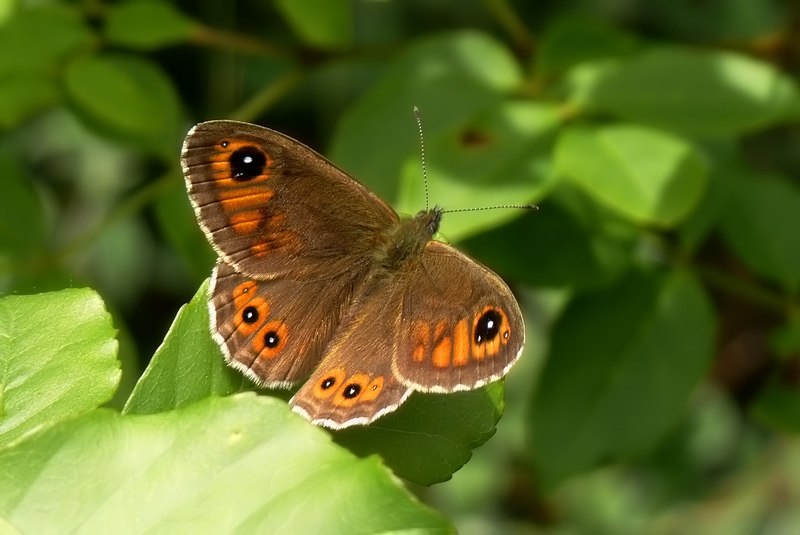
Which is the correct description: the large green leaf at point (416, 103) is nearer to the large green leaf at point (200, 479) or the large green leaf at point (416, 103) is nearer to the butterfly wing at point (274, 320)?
the butterfly wing at point (274, 320)

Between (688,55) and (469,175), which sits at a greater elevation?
(688,55)

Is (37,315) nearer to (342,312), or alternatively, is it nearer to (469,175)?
(342,312)

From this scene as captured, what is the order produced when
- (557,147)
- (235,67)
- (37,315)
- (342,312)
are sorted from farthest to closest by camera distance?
(235,67) → (557,147) → (342,312) → (37,315)

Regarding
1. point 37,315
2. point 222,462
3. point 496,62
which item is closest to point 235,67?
point 496,62

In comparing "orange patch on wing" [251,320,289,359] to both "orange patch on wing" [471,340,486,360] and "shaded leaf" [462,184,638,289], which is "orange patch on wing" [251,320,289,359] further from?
"shaded leaf" [462,184,638,289]

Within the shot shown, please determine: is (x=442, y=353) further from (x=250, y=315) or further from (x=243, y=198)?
(x=243, y=198)

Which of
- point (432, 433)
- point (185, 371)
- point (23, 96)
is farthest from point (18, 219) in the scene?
point (432, 433)

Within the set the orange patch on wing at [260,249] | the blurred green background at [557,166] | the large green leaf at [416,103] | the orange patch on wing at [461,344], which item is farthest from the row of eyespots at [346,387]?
the large green leaf at [416,103]

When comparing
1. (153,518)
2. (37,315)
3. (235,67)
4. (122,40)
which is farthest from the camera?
(235,67)
